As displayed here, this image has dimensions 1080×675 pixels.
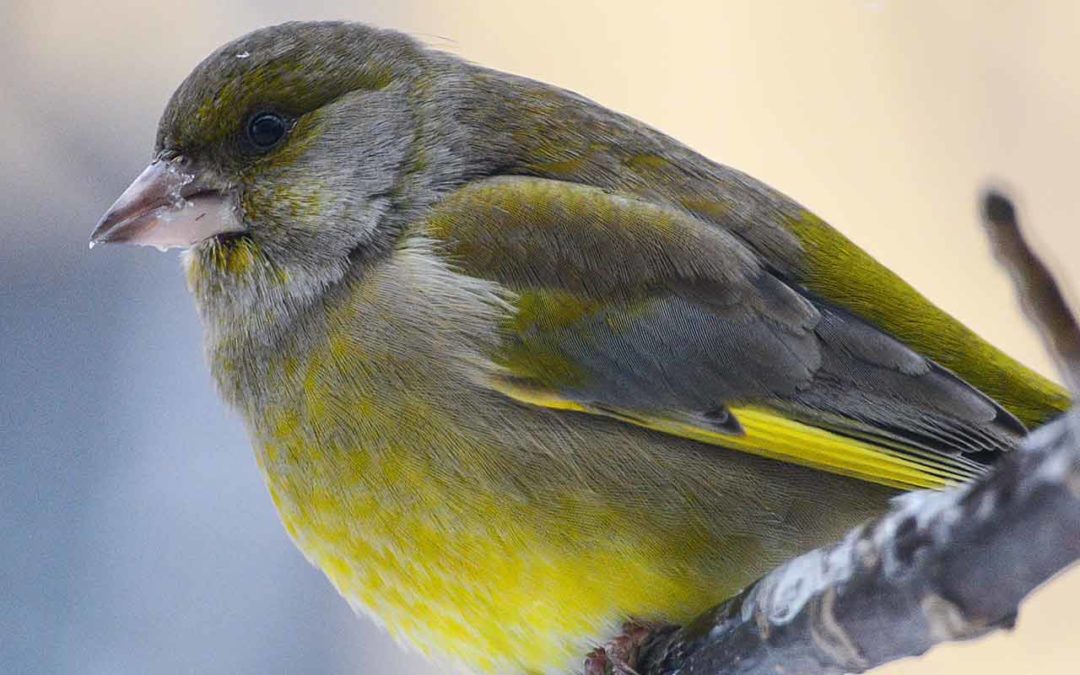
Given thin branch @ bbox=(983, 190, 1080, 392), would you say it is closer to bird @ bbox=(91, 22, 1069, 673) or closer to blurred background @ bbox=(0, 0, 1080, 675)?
bird @ bbox=(91, 22, 1069, 673)

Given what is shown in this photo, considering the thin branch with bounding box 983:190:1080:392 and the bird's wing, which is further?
the bird's wing

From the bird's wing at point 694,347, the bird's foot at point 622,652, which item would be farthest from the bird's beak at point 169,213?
the bird's foot at point 622,652

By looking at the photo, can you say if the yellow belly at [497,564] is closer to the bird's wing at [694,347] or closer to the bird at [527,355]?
the bird at [527,355]

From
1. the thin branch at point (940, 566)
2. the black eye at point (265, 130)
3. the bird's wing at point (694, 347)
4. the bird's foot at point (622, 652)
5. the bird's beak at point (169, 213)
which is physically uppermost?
the black eye at point (265, 130)

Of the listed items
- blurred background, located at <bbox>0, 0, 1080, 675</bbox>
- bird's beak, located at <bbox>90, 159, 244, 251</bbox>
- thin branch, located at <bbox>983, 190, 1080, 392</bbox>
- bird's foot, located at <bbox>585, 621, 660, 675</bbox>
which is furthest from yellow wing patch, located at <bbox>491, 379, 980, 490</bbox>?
blurred background, located at <bbox>0, 0, 1080, 675</bbox>

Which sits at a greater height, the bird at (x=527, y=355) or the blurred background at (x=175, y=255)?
the blurred background at (x=175, y=255)

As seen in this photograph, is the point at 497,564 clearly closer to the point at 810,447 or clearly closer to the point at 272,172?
the point at 810,447

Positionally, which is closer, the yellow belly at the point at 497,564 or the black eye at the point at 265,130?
the yellow belly at the point at 497,564

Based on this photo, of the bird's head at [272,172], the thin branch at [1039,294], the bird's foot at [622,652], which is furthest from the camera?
the bird's head at [272,172]
